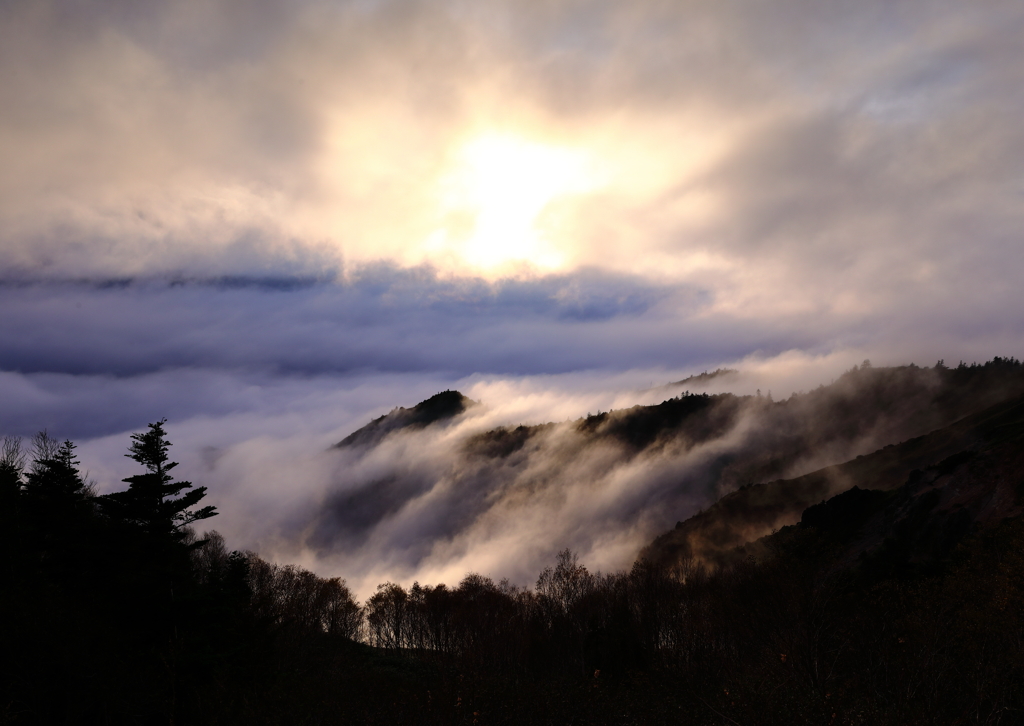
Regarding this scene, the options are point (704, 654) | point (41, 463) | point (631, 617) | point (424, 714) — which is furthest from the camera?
point (631, 617)

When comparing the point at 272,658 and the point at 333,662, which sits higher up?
the point at 272,658

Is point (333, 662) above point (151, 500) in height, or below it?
below

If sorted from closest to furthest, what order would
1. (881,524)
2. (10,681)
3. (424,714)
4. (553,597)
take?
1. (424,714)
2. (10,681)
3. (553,597)
4. (881,524)

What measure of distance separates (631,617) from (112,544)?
8220 centimetres

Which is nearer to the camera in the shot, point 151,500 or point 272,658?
point 151,500

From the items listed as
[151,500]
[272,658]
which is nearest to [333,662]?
[272,658]

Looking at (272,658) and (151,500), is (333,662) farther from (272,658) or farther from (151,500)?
(151,500)

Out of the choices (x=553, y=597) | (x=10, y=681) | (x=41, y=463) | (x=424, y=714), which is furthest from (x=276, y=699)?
Result: (x=553, y=597)

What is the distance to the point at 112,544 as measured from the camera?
4247 centimetres

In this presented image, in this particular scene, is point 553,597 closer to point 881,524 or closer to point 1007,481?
point 881,524

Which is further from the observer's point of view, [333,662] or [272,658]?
[333,662]

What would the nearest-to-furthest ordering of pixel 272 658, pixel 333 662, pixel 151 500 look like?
pixel 151 500
pixel 272 658
pixel 333 662

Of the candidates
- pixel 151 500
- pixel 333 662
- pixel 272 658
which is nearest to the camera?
pixel 151 500

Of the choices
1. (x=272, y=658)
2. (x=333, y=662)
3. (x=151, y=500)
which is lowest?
(x=333, y=662)
